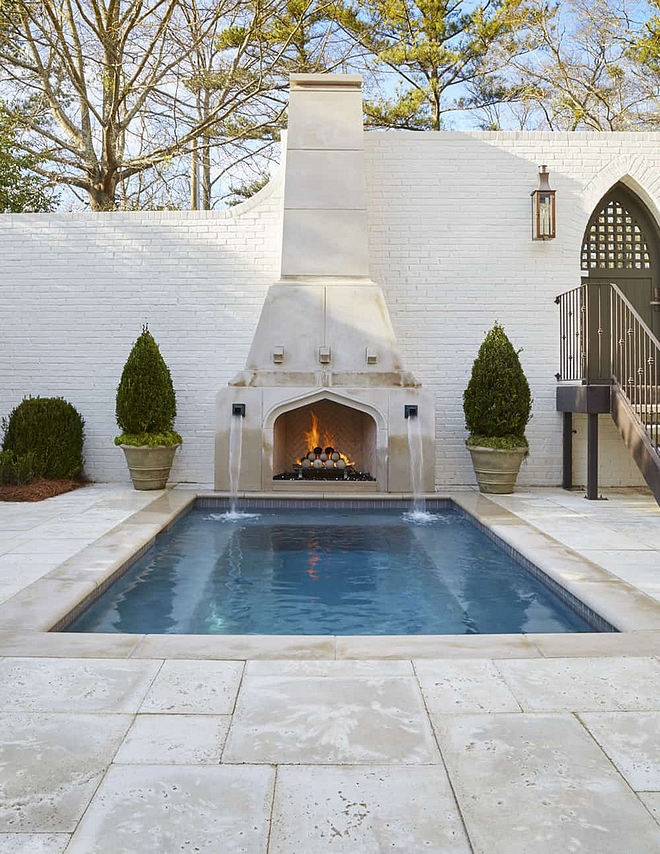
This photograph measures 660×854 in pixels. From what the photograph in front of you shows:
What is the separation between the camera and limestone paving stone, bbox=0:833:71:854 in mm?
1503

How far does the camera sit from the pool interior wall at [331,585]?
341cm

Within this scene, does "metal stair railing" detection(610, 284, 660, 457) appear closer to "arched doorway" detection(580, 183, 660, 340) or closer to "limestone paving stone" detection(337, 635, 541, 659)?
Result: "arched doorway" detection(580, 183, 660, 340)

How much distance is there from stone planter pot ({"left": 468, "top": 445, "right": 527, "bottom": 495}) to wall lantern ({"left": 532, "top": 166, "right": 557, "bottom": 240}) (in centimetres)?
248

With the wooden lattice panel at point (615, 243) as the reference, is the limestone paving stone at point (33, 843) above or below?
below

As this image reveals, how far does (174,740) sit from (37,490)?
213 inches

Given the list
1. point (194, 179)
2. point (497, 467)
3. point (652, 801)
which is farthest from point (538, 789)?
point (194, 179)

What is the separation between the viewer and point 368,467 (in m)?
7.80

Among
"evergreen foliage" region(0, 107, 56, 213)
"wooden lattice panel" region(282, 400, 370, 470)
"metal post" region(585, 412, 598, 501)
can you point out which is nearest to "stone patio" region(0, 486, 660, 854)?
"metal post" region(585, 412, 598, 501)

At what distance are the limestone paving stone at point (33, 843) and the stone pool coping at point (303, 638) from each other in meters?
1.13

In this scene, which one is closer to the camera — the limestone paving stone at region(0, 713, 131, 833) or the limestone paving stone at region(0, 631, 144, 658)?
the limestone paving stone at region(0, 713, 131, 833)

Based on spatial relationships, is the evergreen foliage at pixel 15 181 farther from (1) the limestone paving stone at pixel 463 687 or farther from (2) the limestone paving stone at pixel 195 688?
(1) the limestone paving stone at pixel 463 687

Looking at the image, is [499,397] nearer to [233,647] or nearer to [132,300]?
[132,300]

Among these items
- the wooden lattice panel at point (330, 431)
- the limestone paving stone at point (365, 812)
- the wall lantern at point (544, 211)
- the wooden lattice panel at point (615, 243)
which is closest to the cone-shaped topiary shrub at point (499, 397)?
the wall lantern at point (544, 211)

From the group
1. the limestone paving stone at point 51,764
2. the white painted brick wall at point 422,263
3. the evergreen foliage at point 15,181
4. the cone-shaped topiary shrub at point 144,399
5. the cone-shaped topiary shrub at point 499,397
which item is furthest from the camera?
the evergreen foliage at point 15,181
